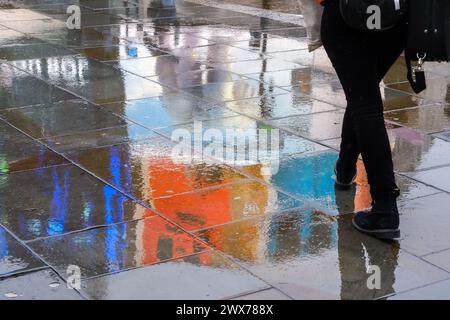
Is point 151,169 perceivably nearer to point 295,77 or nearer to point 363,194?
point 363,194

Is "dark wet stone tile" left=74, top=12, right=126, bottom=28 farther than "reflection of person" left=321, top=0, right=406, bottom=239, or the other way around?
"dark wet stone tile" left=74, top=12, right=126, bottom=28

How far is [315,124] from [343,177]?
148 cm

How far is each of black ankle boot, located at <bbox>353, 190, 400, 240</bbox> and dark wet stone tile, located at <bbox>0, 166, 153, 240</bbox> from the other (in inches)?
52.5

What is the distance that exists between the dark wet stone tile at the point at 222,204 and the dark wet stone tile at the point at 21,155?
1.09m

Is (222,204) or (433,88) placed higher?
(433,88)

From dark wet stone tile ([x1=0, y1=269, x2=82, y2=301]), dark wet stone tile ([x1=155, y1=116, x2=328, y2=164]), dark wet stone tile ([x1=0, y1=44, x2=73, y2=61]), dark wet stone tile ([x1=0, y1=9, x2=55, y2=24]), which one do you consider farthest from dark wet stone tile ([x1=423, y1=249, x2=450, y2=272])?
dark wet stone tile ([x1=0, y1=9, x2=55, y2=24])

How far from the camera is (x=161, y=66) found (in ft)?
28.6

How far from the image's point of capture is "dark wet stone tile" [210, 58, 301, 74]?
8.66 meters

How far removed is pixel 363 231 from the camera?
4738mm

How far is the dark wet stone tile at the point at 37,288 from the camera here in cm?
395

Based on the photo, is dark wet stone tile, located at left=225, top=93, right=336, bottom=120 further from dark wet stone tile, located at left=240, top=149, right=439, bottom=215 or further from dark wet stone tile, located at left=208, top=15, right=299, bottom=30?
dark wet stone tile, located at left=208, top=15, right=299, bottom=30

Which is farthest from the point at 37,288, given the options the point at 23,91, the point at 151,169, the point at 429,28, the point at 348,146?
the point at 23,91
